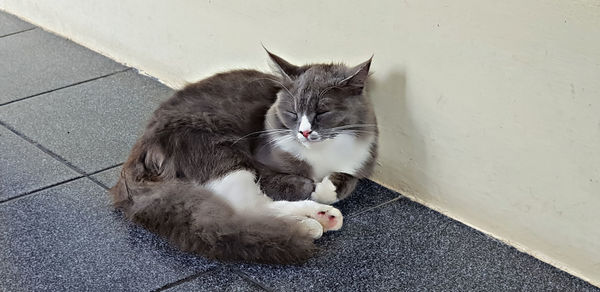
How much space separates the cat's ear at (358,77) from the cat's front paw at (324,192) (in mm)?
380

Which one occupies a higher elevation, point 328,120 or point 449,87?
point 449,87

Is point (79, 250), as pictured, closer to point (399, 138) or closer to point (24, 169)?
point (24, 169)

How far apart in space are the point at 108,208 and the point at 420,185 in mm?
Answer: 1270

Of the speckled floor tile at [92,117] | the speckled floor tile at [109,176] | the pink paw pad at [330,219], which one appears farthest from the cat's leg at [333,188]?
the speckled floor tile at [92,117]

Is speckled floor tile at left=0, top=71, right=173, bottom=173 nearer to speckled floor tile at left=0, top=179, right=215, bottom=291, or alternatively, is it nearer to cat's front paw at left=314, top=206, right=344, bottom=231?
speckled floor tile at left=0, top=179, right=215, bottom=291

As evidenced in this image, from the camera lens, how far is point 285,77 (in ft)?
9.27

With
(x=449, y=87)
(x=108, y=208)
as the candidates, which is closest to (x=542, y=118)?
(x=449, y=87)

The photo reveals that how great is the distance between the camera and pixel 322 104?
106 inches

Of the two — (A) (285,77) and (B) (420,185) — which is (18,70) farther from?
(B) (420,185)

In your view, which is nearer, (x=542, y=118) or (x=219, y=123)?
(x=542, y=118)

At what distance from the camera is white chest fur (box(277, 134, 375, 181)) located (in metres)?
2.81

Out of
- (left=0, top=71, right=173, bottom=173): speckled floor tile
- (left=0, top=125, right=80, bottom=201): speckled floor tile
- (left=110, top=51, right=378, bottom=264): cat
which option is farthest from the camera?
(left=0, top=71, right=173, bottom=173): speckled floor tile

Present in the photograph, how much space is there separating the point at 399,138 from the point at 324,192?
1.28 ft

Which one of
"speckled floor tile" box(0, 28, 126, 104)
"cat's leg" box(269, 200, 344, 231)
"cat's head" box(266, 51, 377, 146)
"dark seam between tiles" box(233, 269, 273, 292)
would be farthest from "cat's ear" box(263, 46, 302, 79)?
"speckled floor tile" box(0, 28, 126, 104)
